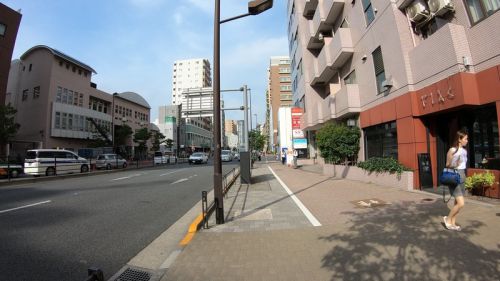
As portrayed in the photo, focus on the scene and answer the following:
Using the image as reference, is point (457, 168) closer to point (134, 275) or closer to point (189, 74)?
point (134, 275)

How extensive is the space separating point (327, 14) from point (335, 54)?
12.0 feet

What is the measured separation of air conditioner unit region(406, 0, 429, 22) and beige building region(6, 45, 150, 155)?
37.7 m

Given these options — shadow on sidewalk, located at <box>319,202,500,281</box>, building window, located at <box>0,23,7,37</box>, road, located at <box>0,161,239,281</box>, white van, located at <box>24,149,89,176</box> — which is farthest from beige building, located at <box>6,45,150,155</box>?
shadow on sidewalk, located at <box>319,202,500,281</box>

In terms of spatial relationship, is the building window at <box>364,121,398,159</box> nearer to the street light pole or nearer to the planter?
the planter

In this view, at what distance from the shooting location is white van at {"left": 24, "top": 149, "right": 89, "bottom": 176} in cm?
2220

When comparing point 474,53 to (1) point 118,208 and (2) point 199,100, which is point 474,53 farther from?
(2) point 199,100

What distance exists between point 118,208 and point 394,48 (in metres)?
12.1

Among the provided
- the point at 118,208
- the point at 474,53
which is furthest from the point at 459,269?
the point at 118,208

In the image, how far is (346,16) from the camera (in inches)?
784

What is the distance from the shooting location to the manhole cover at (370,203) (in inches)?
354

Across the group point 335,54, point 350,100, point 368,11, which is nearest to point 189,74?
point 335,54

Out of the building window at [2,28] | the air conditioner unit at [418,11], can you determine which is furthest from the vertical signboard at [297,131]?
the building window at [2,28]

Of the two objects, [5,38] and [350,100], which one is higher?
[5,38]

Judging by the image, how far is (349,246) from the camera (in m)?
5.43
